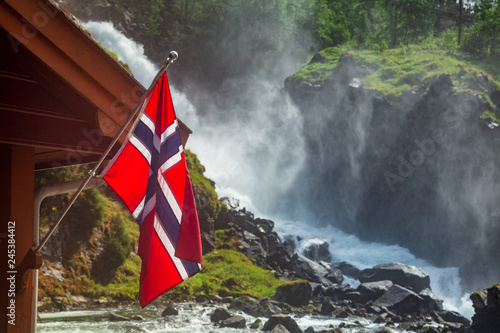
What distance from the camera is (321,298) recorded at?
33.0 meters

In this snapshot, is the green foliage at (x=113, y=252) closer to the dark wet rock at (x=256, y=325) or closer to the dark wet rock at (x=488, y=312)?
the dark wet rock at (x=256, y=325)

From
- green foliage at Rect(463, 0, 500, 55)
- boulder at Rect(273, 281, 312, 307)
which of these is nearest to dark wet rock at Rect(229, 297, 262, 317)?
boulder at Rect(273, 281, 312, 307)

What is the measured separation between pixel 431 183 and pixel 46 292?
1531 inches

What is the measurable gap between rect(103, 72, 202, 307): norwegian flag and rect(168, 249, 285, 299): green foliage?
25.8 metres

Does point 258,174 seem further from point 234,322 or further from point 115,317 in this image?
point 115,317

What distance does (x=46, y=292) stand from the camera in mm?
24750

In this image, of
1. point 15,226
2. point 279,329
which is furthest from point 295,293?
point 15,226

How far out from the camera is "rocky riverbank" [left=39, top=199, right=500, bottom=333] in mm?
23391

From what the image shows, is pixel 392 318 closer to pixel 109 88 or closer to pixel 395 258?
pixel 395 258

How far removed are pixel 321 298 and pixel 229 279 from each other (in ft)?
17.7

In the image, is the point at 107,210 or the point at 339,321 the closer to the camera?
the point at 339,321

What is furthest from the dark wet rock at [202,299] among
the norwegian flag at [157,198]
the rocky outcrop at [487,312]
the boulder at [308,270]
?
the norwegian flag at [157,198]

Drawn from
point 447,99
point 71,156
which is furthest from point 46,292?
point 447,99

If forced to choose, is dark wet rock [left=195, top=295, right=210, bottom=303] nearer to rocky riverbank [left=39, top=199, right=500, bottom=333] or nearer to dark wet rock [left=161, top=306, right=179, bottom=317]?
rocky riverbank [left=39, top=199, right=500, bottom=333]
